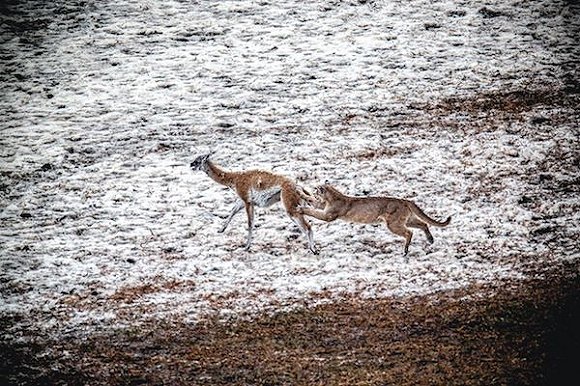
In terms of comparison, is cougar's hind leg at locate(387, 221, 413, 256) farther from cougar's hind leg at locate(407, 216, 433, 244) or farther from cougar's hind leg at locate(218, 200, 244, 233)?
cougar's hind leg at locate(218, 200, 244, 233)

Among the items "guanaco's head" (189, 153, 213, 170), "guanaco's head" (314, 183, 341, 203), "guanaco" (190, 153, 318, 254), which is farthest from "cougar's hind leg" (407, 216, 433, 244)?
"guanaco's head" (189, 153, 213, 170)

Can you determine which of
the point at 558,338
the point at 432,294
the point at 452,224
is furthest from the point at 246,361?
the point at 452,224

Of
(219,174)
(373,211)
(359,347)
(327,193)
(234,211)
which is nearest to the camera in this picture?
(359,347)

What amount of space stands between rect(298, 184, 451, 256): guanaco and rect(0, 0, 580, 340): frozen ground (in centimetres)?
45

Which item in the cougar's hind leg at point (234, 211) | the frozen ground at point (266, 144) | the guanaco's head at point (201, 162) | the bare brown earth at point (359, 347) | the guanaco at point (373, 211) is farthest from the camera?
the guanaco's head at point (201, 162)

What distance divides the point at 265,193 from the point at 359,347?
2884 mm

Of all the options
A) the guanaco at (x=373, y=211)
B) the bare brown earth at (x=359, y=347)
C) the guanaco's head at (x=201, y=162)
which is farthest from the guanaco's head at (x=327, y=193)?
the guanaco's head at (x=201, y=162)

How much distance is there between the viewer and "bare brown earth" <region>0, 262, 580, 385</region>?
19.0ft

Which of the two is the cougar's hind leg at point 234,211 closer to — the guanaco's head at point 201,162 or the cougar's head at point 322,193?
the guanaco's head at point 201,162

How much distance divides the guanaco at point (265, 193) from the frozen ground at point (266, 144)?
0.38 metres

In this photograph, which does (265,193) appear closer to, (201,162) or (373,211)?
(201,162)

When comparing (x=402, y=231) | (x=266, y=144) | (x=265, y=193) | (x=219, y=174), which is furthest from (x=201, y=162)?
(x=402, y=231)

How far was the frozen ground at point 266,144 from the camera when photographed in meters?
7.77

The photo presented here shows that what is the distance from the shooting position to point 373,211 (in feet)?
25.9
